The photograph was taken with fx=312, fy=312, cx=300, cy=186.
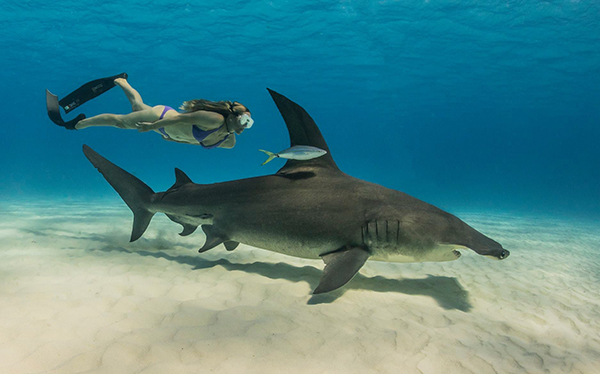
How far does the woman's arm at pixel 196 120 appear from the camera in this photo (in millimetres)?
4699

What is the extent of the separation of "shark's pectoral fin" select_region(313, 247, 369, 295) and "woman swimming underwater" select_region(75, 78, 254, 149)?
2.21 meters

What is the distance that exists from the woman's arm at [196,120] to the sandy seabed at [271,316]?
2.14m

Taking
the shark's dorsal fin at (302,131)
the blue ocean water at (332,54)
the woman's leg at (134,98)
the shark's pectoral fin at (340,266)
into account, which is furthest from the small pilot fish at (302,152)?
the blue ocean water at (332,54)

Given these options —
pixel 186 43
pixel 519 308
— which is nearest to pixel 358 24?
pixel 186 43

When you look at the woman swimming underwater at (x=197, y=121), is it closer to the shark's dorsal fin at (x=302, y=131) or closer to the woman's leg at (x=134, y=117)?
the woman's leg at (x=134, y=117)

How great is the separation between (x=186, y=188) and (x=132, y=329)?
2.87 metres

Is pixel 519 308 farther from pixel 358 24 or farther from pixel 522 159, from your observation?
pixel 522 159

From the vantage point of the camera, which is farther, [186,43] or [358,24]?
[186,43]

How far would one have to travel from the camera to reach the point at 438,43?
2569cm

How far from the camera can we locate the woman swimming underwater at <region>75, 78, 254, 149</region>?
15.5 ft

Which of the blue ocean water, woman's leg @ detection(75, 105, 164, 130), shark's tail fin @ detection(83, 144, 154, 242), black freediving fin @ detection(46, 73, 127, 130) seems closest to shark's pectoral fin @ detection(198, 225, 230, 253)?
shark's tail fin @ detection(83, 144, 154, 242)

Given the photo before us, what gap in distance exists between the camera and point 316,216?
396 centimetres

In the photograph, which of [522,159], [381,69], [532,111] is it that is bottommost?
[522,159]

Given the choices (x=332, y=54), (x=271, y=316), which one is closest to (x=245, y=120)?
(x=271, y=316)
